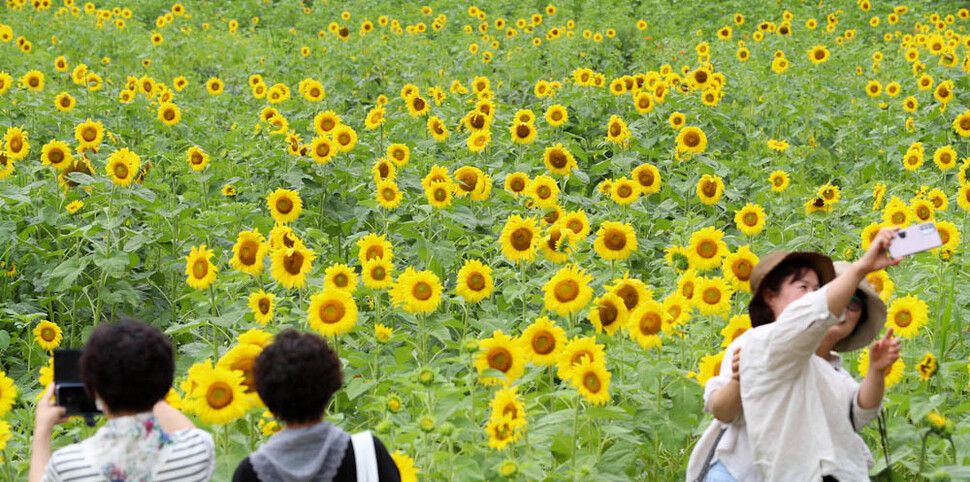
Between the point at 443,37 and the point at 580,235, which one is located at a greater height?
the point at 443,37

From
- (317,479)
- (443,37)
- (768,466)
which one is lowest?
(768,466)

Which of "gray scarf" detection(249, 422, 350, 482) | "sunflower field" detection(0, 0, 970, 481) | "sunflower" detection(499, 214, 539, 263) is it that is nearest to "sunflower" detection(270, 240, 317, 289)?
"sunflower field" detection(0, 0, 970, 481)

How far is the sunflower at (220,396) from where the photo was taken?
9.18ft

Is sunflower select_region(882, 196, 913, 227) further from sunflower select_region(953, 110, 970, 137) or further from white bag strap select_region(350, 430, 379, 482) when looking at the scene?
white bag strap select_region(350, 430, 379, 482)

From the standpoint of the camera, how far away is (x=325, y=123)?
6176 millimetres

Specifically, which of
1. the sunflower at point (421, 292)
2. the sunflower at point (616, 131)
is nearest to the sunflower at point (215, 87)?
the sunflower at point (616, 131)

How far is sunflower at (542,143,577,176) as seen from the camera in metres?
5.67

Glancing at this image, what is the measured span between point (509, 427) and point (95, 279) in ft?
10.5

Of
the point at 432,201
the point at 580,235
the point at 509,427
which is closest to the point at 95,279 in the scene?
the point at 432,201

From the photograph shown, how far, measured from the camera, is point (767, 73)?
32.0 ft

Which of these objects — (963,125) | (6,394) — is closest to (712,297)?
(6,394)

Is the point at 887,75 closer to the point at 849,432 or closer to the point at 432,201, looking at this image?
the point at 432,201

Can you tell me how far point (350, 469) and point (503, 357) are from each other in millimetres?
1084

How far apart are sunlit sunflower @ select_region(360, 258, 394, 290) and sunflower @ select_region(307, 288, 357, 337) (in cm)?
32
